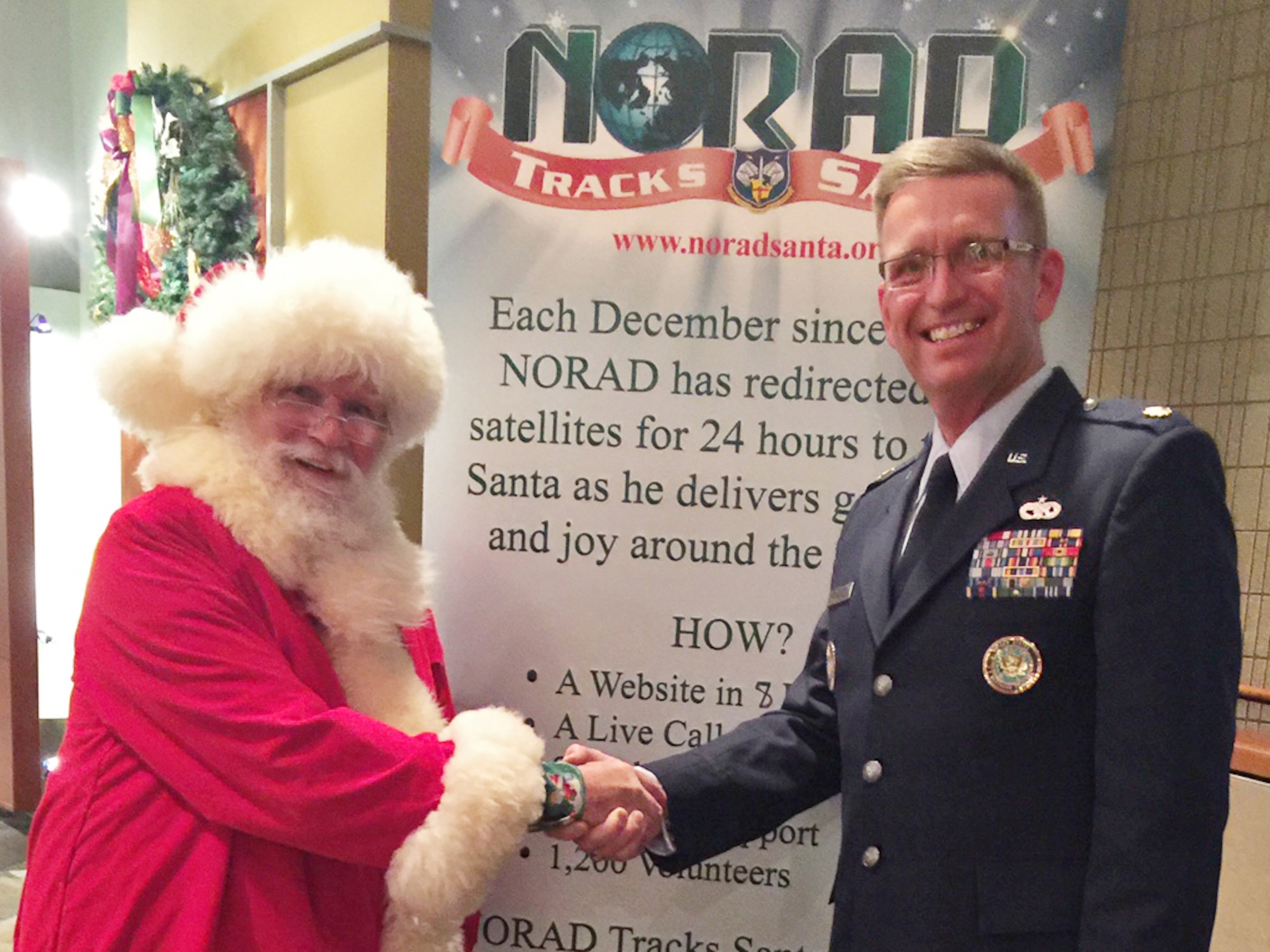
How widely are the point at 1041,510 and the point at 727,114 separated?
101cm

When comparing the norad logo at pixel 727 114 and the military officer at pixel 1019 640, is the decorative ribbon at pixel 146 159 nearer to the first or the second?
the norad logo at pixel 727 114

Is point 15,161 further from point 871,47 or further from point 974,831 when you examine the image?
point 974,831

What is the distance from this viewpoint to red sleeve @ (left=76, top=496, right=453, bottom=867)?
1223 millimetres

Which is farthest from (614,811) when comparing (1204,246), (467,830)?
(1204,246)

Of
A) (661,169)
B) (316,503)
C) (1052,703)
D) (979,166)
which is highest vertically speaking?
(661,169)

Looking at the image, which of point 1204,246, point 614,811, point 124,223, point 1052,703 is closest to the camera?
point 1052,703

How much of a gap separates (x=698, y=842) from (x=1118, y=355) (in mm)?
1485

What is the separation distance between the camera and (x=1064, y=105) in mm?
1658

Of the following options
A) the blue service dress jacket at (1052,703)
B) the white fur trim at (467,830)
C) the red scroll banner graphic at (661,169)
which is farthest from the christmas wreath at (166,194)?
the blue service dress jacket at (1052,703)

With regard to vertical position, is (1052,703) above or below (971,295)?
below

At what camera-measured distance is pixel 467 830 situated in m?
1.29

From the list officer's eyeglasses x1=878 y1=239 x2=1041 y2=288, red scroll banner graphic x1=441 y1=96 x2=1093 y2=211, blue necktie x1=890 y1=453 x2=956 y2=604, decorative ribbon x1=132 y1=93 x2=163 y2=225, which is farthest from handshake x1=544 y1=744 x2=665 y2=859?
decorative ribbon x1=132 y1=93 x2=163 y2=225

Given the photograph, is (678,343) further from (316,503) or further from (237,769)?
(237,769)

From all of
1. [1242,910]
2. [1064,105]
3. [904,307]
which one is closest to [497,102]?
[904,307]
